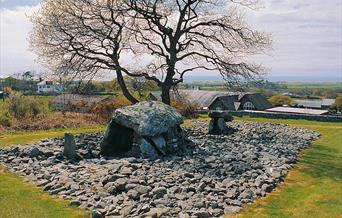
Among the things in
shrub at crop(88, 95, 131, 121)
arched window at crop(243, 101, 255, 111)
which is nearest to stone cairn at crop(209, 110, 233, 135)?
shrub at crop(88, 95, 131, 121)

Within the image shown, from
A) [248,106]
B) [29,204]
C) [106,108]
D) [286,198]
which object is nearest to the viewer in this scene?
[29,204]

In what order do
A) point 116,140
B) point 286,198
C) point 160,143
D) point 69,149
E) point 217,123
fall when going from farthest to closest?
point 217,123
point 116,140
point 160,143
point 69,149
point 286,198

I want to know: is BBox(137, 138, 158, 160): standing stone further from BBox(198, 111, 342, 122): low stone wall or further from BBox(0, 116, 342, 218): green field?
BBox(198, 111, 342, 122): low stone wall

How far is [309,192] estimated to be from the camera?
48.0ft

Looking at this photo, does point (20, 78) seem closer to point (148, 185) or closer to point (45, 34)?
point (45, 34)

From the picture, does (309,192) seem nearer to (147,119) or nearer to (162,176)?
(162,176)

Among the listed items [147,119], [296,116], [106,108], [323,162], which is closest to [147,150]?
[147,119]

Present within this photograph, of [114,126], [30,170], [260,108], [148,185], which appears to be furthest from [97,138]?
[260,108]

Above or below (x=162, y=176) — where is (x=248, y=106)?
below

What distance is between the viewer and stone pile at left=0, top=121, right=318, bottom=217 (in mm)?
12172

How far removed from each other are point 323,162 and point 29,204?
1436 centimetres

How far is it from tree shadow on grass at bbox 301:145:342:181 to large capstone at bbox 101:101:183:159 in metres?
6.83

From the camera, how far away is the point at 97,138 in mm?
25031

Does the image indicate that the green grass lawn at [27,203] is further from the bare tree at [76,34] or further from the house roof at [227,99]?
the house roof at [227,99]
